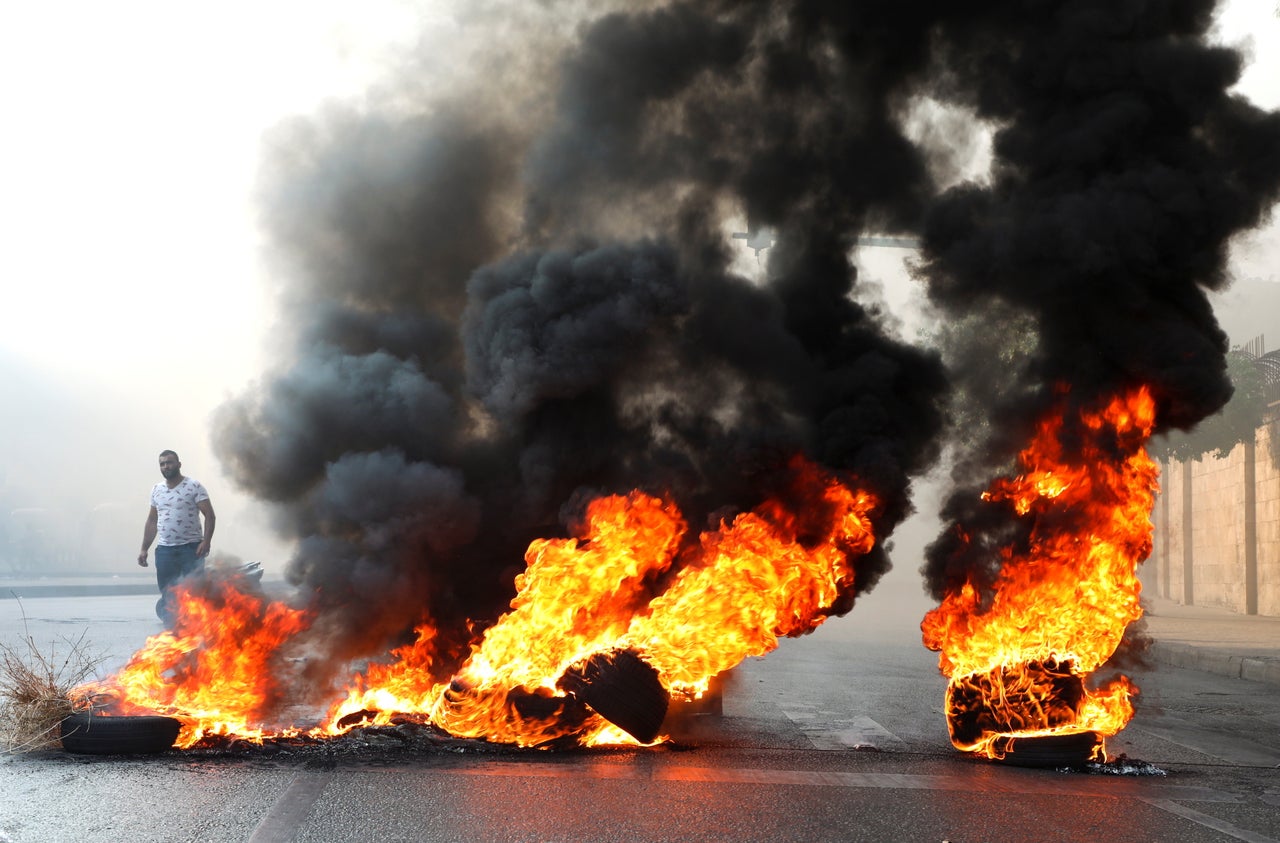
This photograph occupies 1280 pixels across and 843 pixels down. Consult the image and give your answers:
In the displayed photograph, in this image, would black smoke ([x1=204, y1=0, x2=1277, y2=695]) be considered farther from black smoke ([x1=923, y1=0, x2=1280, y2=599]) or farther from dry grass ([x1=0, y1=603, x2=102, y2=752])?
dry grass ([x1=0, y1=603, x2=102, y2=752])

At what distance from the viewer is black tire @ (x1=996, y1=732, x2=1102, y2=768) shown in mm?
6863

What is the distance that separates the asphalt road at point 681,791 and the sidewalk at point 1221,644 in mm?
2727

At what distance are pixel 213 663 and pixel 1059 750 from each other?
203 inches

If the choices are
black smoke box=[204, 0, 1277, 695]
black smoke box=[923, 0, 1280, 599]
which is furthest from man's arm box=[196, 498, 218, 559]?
black smoke box=[923, 0, 1280, 599]

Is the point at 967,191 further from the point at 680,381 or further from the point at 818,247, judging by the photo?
the point at 680,381

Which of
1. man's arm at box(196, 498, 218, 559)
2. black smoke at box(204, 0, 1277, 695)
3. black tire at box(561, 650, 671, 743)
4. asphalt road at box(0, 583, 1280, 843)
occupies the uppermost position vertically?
A: black smoke at box(204, 0, 1277, 695)

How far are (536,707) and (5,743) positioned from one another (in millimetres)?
3020

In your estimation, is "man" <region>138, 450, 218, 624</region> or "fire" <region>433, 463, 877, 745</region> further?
"man" <region>138, 450, 218, 624</region>

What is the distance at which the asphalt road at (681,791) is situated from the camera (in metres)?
5.06

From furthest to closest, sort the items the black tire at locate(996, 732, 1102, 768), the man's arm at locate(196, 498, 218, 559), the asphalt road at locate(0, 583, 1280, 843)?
the man's arm at locate(196, 498, 218, 559) < the black tire at locate(996, 732, 1102, 768) < the asphalt road at locate(0, 583, 1280, 843)

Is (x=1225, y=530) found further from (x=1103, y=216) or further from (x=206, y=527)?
(x=206, y=527)

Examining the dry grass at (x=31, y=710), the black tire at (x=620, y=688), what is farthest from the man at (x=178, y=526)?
the black tire at (x=620, y=688)

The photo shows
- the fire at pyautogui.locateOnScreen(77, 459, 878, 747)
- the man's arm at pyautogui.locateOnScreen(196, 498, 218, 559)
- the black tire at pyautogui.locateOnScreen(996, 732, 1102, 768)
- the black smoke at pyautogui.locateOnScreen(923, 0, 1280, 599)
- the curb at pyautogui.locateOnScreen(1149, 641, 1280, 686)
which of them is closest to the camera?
the black tire at pyautogui.locateOnScreen(996, 732, 1102, 768)

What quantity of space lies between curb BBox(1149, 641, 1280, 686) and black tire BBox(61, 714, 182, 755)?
10.5 metres
